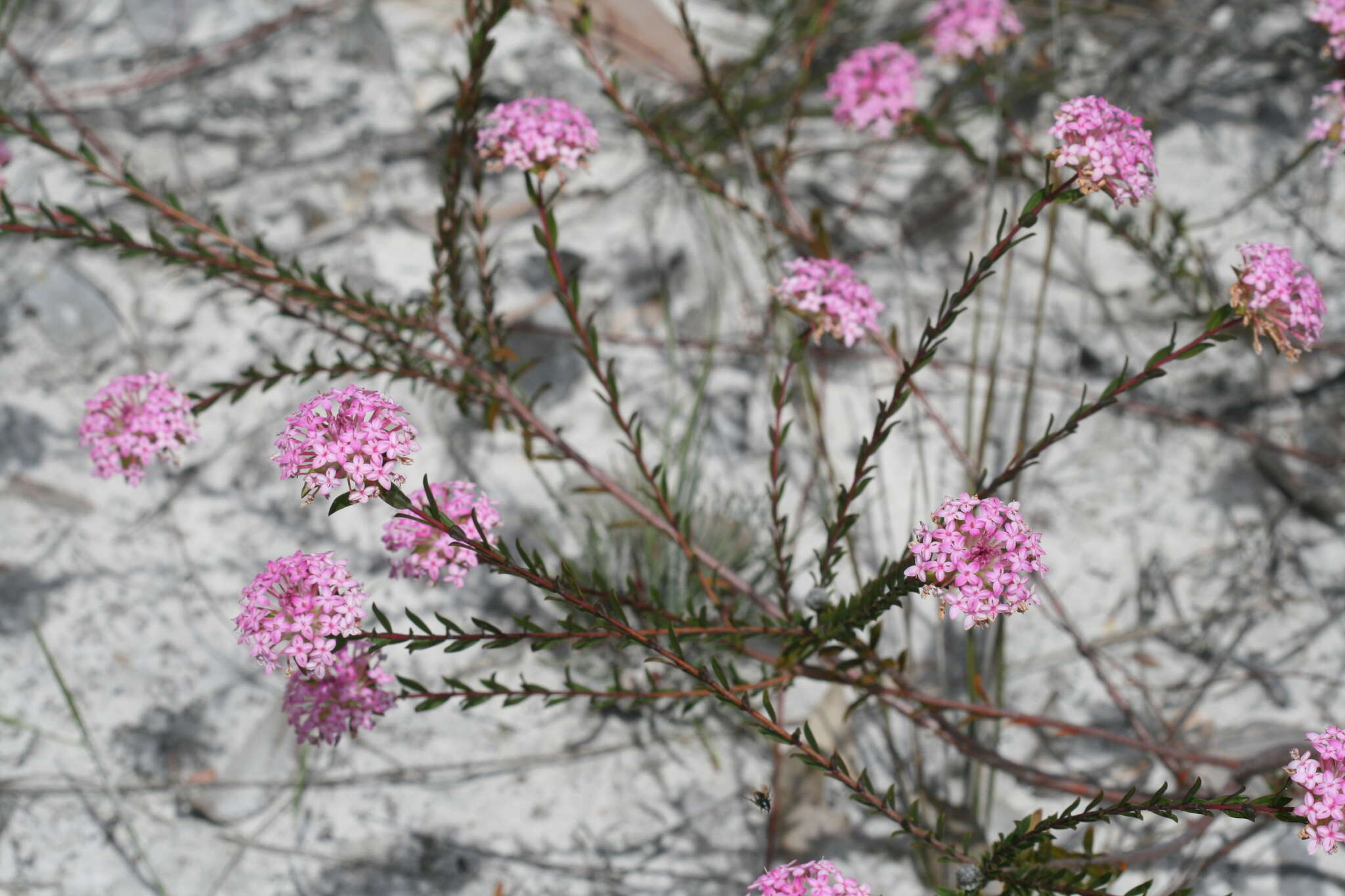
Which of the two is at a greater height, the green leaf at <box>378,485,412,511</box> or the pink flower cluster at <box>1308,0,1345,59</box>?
the pink flower cluster at <box>1308,0,1345,59</box>

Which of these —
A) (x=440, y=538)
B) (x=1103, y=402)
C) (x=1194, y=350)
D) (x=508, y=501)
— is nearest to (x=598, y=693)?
(x=440, y=538)

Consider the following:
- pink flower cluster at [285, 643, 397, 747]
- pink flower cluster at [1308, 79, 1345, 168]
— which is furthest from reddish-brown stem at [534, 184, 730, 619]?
pink flower cluster at [1308, 79, 1345, 168]

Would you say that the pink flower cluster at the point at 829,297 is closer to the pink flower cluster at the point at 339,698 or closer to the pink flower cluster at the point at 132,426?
the pink flower cluster at the point at 339,698

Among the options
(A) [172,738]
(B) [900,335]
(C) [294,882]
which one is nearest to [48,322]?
(A) [172,738]

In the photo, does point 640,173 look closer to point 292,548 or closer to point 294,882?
point 292,548

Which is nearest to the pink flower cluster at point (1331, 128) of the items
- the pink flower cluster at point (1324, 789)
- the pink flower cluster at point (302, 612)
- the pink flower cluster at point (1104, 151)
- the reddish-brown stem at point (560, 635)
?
the pink flower cluster at point (1104, 151)

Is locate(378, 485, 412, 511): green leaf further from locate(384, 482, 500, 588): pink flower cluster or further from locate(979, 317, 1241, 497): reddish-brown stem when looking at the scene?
locate(979, 317, 1241, 497): reddish-brown stem
